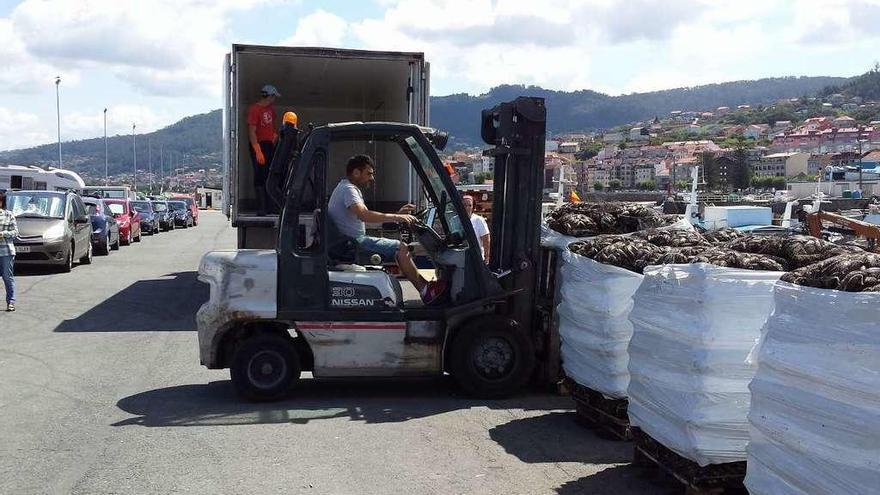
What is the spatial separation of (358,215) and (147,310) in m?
7.22

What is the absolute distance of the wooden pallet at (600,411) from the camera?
7.14 metres

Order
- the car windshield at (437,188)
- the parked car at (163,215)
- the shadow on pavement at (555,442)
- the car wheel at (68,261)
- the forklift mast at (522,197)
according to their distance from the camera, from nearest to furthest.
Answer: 1. the shadow on pavement at (555,442)
2. the car windshield at (437,188)
3. the forklift mast at (522,197)
4. the car wheel at (68,261)
5. the parked car at (163,215)

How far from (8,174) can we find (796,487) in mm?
44132

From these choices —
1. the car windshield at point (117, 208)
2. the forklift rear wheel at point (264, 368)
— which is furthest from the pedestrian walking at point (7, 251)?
the car windshield at point (117, 208)

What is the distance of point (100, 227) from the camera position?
26672mm

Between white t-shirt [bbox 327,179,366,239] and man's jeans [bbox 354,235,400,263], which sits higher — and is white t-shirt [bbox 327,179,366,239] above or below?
above

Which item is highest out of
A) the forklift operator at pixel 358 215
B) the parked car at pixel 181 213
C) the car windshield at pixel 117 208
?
the forklift operator at pixel 358 215

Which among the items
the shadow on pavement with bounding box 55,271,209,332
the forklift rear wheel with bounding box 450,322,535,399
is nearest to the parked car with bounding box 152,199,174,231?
the shadow on pavement with bounding box 55,271,209,332

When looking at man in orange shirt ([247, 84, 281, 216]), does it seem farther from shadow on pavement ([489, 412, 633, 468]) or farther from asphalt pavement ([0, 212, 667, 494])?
shadow on pavement ([489, 412, 633, 468])

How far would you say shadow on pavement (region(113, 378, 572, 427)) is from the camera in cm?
812

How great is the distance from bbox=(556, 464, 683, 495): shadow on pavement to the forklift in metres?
2.34

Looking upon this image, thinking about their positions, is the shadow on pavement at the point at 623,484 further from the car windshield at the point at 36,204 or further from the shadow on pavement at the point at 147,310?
the car windshield at the point at 36,204

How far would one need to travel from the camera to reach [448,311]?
877 cm

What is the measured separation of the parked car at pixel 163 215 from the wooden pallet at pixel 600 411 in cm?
3818
